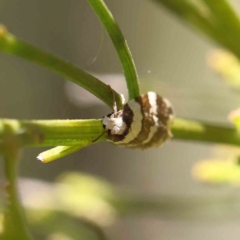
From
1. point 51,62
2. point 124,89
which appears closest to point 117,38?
point 51,62

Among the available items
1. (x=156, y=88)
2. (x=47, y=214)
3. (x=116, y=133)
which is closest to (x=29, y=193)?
(x=47, y=214)

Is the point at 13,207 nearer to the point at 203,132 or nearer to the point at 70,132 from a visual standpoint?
the point at 70,132

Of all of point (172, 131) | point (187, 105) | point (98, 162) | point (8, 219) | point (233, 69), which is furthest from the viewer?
point (98, 162)

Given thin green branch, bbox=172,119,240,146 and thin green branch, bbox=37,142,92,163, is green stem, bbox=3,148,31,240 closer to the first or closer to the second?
thin green branch, bbox=37,142,92,163

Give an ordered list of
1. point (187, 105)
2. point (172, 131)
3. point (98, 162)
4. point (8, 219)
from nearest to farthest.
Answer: point (8, 219), point (172, 131), point (187, 105), point (98, 162)

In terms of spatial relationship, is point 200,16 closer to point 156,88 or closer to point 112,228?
point 156,88

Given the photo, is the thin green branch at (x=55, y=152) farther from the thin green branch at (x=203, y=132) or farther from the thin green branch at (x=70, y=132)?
the thin green branch at (x=203, y=132)

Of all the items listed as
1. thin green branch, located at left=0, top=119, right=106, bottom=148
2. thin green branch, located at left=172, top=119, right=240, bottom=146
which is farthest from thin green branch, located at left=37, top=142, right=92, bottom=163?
thin green branch, located at left=172, top=119, right=240, bottom=146
